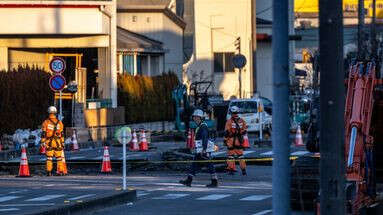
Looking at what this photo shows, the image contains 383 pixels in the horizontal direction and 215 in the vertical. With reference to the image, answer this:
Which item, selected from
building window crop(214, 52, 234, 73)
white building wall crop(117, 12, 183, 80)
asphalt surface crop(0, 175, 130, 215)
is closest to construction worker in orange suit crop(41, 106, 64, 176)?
asphalt surface crop(0, 175, 130, 215)

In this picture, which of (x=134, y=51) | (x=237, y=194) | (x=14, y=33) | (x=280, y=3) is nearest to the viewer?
(x=280, y=3)

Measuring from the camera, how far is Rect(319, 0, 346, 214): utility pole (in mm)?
10383

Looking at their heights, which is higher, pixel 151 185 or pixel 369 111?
pixel 369 111

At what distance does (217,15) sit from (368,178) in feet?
197

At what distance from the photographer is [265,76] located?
77688 mm

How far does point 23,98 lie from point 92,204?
855 inches

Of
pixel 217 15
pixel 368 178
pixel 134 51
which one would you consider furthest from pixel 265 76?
pixel 368 178

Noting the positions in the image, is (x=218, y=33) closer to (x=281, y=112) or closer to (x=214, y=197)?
(x=214, y=197)

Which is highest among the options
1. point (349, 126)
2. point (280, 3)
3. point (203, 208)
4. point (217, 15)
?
point (217, 15)

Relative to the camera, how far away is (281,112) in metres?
10.1

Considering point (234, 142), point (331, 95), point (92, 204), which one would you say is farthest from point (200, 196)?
point (331, 95)

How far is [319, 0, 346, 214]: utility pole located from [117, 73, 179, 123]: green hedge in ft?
134

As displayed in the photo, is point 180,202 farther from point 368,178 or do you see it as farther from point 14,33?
point 14,33

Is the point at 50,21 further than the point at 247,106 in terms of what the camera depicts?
No
